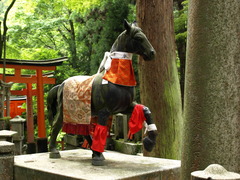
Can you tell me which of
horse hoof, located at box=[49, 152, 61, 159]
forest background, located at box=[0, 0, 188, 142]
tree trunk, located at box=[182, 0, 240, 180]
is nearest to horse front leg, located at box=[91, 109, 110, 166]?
horse hoof, located at box=[49, 152, 61, 159]

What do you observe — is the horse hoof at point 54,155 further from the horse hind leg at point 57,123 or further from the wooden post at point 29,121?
the wooden post at point 29,121

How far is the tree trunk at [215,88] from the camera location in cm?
270

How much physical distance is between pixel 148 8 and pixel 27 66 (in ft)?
22.9

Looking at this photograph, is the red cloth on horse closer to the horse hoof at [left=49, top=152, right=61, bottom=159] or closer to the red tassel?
the red tassel

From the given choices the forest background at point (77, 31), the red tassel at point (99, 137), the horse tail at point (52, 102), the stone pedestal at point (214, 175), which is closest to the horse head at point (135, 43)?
the red tassel at point (99, 137)

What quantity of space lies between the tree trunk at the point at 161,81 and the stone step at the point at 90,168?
140 cm

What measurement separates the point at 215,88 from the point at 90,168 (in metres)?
2.21

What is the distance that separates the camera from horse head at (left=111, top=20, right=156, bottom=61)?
4.26m

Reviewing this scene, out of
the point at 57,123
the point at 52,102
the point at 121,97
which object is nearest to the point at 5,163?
the point at 57,123

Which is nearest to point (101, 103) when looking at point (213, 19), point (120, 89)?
point (120, 89)

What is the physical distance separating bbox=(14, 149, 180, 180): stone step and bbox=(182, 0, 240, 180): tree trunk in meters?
1.36

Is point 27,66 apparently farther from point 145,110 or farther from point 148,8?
point 145,110

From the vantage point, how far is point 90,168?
4.38m

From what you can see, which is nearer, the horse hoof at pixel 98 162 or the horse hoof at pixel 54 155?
the horse hoof at pixel 98 162
